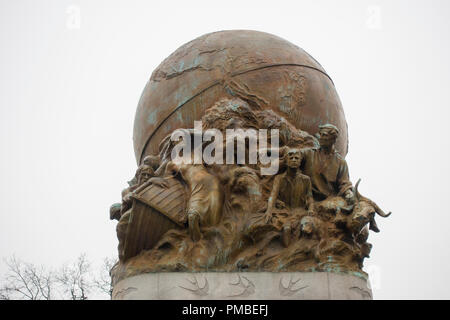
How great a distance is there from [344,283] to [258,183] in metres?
2.03

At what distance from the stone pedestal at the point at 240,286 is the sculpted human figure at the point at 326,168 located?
178 cm

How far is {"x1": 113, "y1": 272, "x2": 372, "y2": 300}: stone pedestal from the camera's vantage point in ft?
29.1

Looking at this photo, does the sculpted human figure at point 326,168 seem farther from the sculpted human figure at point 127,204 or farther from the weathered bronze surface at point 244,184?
the sculpted human figure at point 127,204

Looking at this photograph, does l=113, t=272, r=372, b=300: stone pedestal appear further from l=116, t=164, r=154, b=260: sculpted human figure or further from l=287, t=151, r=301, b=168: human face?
l=287, t=151, r=301, b=168: human face

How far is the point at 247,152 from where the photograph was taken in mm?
10398

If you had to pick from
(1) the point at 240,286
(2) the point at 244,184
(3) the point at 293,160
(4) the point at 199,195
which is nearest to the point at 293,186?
(3) the point at 293,160

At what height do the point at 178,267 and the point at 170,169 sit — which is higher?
the point at 170,169

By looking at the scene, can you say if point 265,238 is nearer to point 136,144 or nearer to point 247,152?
point 247,152

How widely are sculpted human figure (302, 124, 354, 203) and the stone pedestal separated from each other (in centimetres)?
178

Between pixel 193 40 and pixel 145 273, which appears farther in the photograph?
pixel 193 40

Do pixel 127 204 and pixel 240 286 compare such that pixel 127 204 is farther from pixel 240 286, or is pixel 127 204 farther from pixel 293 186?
pixel 293 186

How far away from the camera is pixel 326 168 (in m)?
10.7
